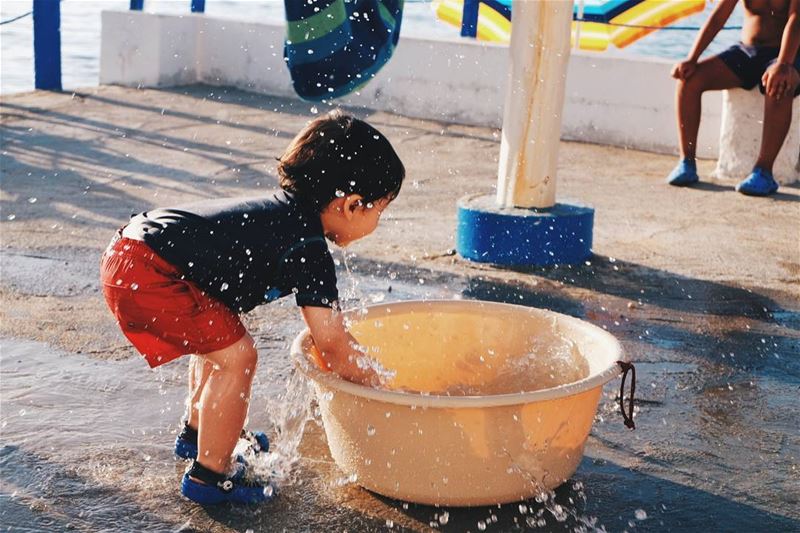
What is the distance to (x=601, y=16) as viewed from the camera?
11234mm

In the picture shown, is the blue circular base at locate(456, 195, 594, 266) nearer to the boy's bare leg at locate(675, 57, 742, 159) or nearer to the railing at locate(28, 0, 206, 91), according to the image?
the boy's bare leg at locate(675, 57, 742, 159)

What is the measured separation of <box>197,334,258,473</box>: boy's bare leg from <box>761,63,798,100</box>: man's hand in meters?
4.66

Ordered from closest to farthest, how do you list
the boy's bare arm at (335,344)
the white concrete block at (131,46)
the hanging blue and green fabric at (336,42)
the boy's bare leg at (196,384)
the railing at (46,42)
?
1. the boy's bare arm at (335,344)
2. the boy's bare leg at (196,384)
3. the hanging blue and green fabric at (336,42)
4. the railing at (46,42)
5. the white concrete block at (131,46)

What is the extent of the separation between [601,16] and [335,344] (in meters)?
9.26

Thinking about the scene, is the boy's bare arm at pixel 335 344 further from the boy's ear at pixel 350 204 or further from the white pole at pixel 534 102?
the white pole at pixel 534 102

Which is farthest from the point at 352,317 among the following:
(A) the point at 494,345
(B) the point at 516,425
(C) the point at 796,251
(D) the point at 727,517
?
(C) the point at 796,251

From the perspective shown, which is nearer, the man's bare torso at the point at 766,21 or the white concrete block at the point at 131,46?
the man's bare torso at the point at 766,21

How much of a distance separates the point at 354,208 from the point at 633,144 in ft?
18.1

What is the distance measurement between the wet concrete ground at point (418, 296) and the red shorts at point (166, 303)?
1.41 ft

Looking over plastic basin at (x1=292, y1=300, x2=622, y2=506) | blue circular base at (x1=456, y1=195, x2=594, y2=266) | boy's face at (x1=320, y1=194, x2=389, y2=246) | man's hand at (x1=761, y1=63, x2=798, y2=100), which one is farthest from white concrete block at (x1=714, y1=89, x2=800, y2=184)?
boy's face at (x1=320, y1=194, x2=389, y2=246)

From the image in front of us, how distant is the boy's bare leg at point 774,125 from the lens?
6.52 meters

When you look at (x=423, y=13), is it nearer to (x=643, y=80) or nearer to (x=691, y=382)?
(x=643, y=80)

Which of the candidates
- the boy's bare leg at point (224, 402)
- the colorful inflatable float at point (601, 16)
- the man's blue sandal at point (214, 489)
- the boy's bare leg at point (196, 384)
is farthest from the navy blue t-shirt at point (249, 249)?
the colorful inflatable float at point (601, 16)

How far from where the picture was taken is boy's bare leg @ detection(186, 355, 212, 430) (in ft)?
9.61
